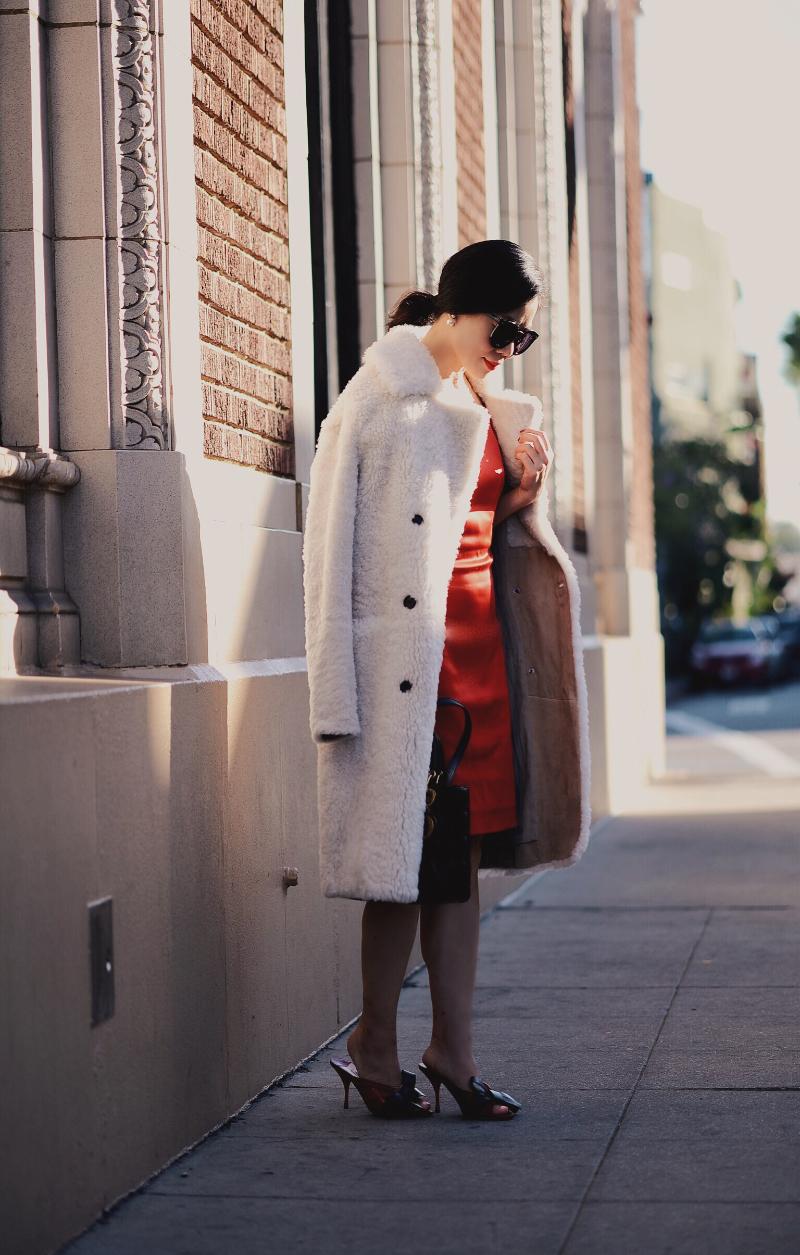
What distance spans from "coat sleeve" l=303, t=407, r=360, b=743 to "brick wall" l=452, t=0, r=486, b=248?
5.09 meters

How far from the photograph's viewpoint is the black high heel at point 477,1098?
4.75 meters

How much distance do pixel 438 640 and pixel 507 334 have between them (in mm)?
768

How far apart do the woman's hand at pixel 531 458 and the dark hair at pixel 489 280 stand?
0.33 metres

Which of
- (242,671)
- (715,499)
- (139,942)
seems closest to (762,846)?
(242,671)

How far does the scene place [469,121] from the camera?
10.3 metres

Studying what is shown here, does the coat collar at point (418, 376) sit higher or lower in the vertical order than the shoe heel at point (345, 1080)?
higher

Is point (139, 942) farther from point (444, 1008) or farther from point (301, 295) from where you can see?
point (301, 295)

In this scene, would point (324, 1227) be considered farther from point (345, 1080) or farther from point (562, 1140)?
point (345, 1080)

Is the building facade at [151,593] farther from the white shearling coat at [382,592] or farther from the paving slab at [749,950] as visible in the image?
the paving slab at [749,950]

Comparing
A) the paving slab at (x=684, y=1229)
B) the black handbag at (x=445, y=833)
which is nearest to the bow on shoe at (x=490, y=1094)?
the black handbag at (x=445, y=833)

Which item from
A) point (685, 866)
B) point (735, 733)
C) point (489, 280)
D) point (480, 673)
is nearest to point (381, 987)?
point (480, 673)

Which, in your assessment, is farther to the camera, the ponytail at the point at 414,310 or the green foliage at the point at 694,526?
the green foliage at the point at 694,526

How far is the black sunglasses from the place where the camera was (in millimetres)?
4711

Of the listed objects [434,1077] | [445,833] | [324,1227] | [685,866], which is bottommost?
[685,866]
